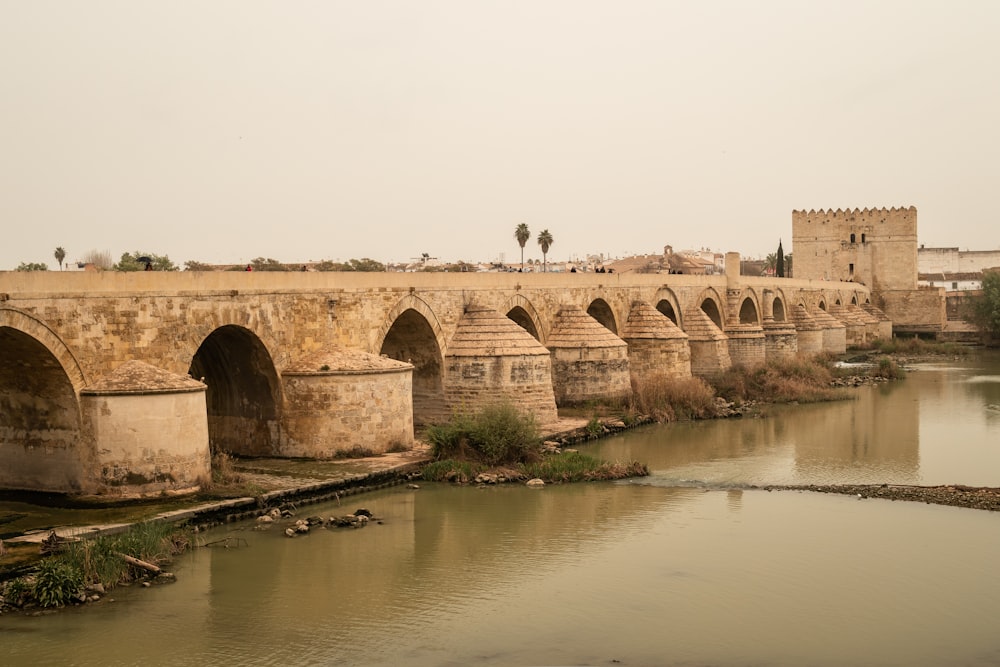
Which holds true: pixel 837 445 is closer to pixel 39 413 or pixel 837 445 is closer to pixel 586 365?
pixel 586 365

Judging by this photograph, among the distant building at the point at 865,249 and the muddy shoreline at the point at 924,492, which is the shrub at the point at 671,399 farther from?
the distant building at the point at 865,249

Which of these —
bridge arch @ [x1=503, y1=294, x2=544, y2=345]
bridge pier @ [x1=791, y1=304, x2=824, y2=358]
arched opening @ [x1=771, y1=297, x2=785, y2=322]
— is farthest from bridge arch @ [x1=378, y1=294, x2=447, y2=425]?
arched opening @ [x1=771, y1=297, x2=785, y2=322]

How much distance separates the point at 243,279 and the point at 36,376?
2881 millimetres

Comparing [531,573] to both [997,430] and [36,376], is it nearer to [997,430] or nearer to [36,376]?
[36,376]

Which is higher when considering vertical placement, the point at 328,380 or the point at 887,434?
the point at 328,380

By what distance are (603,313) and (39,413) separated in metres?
13.9

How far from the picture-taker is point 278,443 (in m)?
14.5

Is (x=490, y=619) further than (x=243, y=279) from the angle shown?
No

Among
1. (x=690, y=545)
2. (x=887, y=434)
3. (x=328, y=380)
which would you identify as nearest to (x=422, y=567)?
(x=690, y=545)

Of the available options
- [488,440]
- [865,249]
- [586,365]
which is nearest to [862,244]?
[865,249]

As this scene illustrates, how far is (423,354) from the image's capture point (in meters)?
17.8

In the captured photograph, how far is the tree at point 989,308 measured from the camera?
41312mm

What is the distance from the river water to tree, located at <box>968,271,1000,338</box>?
2944cm

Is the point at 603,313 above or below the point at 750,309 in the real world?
below
